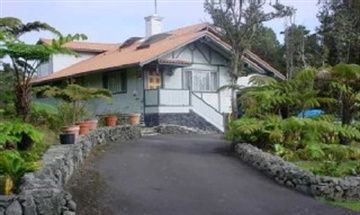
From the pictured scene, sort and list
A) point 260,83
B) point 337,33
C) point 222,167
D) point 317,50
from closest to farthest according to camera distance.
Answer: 1. point 222,167
2. point 260,83
3. point 337,33
4. point 317,50

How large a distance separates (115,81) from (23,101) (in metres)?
16.5

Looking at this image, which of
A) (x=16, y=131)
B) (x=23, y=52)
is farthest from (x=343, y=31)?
(x=16, y=131)

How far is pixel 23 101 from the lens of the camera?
12.5 metres

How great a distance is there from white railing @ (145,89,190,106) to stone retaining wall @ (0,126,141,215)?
12.9 m

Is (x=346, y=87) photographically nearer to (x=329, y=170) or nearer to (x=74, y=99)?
(x=329, y=170)

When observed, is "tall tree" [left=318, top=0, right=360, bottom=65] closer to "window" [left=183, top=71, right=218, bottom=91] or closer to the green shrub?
"window" [left=183, top=71, right=218, bottom=91]

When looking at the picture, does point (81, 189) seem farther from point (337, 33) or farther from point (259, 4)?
point (337, 33)

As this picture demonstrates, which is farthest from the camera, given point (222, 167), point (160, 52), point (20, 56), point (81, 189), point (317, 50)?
point (317, 50)

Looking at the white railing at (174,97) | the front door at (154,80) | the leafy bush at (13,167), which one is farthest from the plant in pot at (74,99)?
the front door at (154,80)

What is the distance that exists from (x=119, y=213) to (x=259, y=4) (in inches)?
765

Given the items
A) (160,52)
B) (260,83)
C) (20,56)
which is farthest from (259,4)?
(20,56)

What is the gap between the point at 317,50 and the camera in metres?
40.2

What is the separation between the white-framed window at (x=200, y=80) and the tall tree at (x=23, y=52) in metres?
16.0

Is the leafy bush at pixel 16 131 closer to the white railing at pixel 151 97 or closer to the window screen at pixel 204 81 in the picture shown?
the white railing at pixel 151 97
